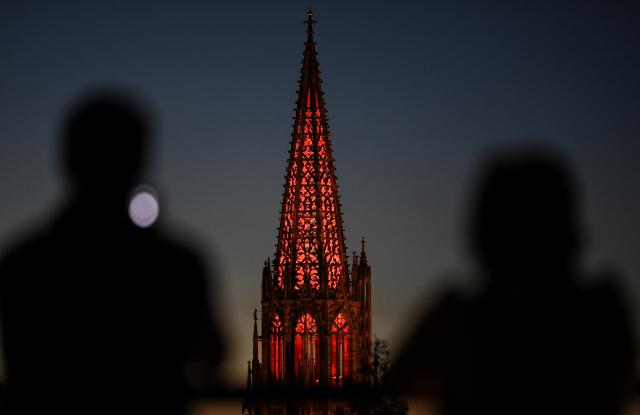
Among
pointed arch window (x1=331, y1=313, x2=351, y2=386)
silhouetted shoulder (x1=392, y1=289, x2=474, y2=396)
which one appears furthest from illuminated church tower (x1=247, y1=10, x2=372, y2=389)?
silhouetted shoulder (x1=392, y1=289, x2=474, y2=396)

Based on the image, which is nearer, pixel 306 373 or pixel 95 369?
pixel 95 369

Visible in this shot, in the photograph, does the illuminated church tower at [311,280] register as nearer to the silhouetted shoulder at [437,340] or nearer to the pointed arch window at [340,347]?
the pointed arch window at [340,347]

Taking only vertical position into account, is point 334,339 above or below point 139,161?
above

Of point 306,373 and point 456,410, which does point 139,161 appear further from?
point 306,373

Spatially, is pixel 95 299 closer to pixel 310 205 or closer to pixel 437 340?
pixel 437 340

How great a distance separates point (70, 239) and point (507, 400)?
2.00m

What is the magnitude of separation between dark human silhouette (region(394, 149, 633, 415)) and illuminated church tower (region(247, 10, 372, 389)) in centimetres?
6670

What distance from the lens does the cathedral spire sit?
7450 centimetres

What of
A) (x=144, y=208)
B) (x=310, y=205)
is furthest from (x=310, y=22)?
(x=144, y=208)

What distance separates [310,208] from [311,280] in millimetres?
3255

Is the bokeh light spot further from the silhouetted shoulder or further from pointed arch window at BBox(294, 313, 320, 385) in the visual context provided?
pointed arch window at BBox(294, 313, 320, 385)

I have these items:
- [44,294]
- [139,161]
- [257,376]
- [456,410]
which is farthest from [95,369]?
[257,376]

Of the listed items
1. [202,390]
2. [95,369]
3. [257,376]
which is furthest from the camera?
[257,376]

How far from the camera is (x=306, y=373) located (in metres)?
75.2
